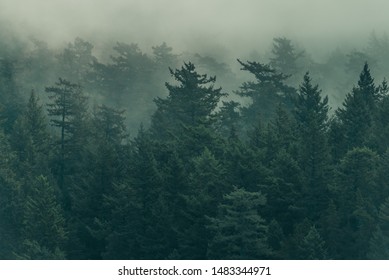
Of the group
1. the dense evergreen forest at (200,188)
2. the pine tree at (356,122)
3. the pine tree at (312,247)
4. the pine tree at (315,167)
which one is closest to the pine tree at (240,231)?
the dense evergreen forest at (200,188)

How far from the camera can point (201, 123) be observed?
66.8 m

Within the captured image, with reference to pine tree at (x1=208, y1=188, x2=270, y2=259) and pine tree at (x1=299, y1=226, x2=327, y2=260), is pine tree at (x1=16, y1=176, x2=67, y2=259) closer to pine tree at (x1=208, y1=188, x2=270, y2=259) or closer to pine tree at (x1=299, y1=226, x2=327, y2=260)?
pine tree at (x1=208, y1=188, x2=270, y2=259)

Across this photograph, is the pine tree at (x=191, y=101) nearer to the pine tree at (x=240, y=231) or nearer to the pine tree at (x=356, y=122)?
the pine tree at (x=356, y=122)

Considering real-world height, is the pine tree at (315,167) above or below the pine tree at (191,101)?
→ below

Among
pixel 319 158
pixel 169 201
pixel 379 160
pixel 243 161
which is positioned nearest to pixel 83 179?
pixel 169 201

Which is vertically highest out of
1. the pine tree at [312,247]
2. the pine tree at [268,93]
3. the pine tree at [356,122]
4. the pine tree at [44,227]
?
the pine tree at [268,93]

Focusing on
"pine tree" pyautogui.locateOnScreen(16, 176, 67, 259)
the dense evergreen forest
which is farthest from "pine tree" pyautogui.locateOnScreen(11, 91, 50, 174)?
"pine tree" pyautogui.locateOnScreen(16, 176, 67, 259)

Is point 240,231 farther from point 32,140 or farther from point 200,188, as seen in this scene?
point 32,140

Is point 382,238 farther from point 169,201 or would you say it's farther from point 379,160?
point 169,201

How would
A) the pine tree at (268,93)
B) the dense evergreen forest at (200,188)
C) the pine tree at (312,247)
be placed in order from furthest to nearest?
the pine tree at (268,93), the dense evergreen forest at (200,188), the pine tree at (312,247)

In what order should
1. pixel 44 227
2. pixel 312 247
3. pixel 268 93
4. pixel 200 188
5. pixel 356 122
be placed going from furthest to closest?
pixel 268 93 → pixel 356 122 → pixel 44 227 → pixel 200 188 → pixel 312 247

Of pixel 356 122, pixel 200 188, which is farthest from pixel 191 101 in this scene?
pixel 200 188

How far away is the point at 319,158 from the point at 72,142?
3134cm

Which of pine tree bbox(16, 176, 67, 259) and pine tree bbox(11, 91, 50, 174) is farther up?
pine tree bbox(11, 91, 50, 174)
